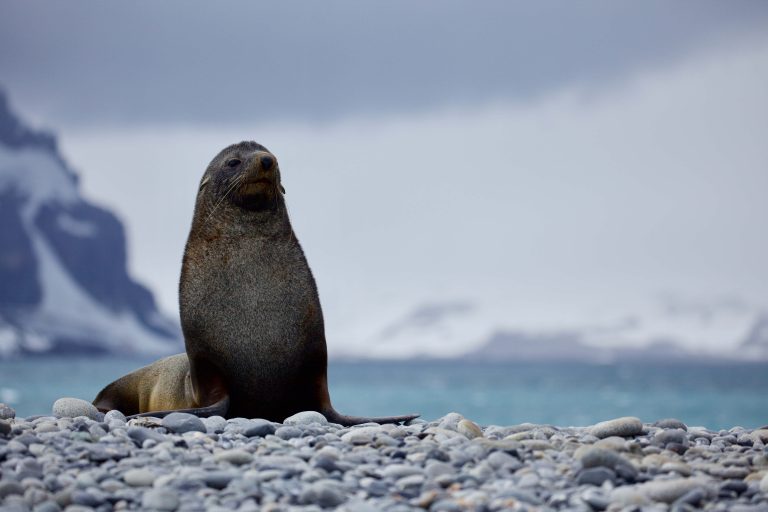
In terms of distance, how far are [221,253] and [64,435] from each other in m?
2.75

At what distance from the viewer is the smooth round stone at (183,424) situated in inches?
320

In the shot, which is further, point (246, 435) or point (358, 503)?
point (246, 435)

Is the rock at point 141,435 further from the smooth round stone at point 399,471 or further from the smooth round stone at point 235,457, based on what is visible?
the smooth round stone at point 399,471

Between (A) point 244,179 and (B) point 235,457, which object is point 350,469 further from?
(A) point 244,179

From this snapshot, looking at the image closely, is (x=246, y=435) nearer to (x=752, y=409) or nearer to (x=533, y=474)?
(x=533, y=474)

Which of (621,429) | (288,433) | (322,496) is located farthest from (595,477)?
(288,433)

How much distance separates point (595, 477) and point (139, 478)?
8.62ft

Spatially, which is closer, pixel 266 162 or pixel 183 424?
pixel 183 424

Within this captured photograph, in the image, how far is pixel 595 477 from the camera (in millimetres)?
6703

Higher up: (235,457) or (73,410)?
(73,410)

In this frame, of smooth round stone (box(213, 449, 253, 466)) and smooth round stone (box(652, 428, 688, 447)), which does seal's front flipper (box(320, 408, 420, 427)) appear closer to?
smooth round stone (box(652, 428, 688, 447))

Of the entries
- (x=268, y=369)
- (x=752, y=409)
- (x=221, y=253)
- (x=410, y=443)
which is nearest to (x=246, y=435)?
(x=410, y=443)

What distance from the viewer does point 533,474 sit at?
677cm

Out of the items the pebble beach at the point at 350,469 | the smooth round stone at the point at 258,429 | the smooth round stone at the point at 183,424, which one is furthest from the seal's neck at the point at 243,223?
the smooth round stone at the point at 258,429
